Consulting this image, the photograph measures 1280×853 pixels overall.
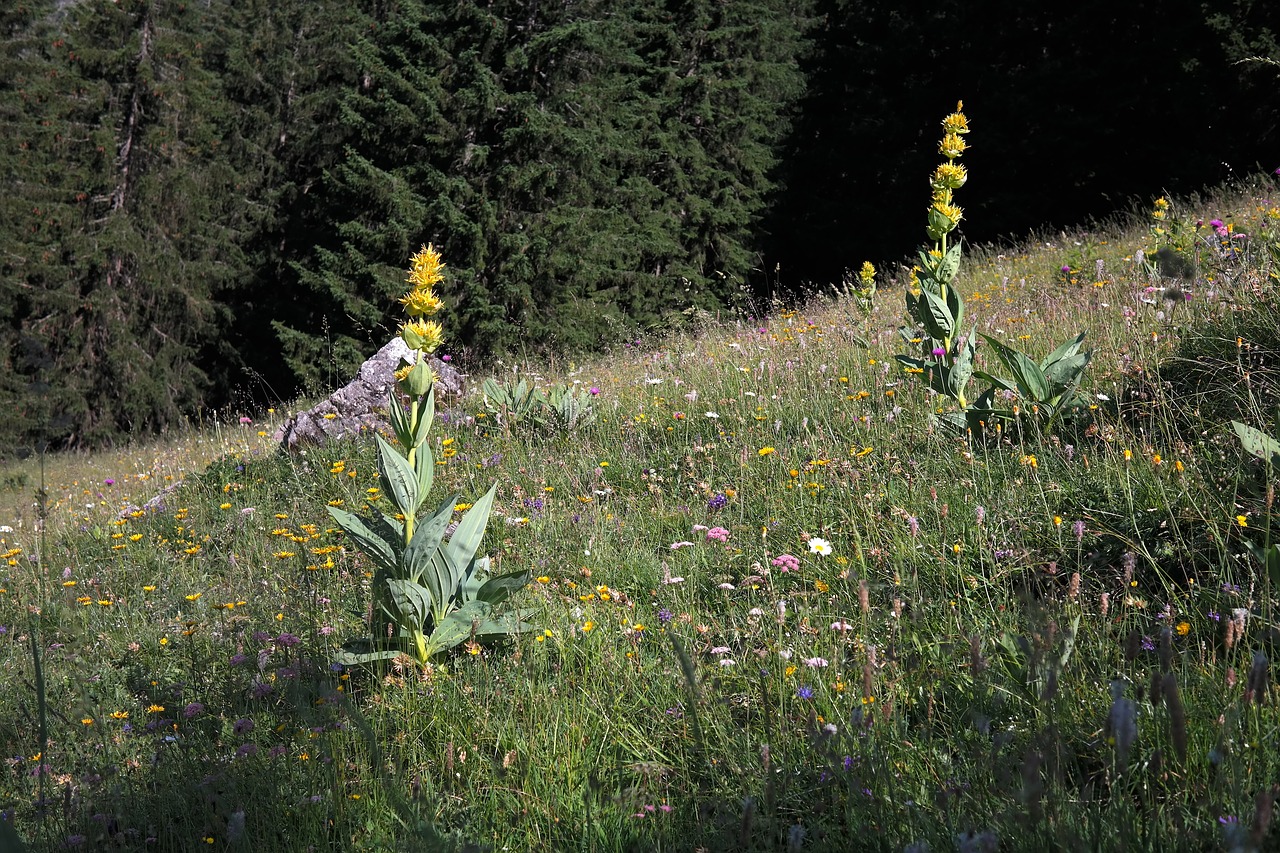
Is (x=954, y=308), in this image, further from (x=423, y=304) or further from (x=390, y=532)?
(x=390, y=532)

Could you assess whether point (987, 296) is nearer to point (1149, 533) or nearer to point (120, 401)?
point (1149, 533)

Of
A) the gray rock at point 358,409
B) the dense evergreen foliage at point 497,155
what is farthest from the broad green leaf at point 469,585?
the dense evergreen foliage at point 497,155

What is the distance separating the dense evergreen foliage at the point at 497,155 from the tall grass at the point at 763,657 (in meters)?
10.6

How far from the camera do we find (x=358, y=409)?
6.75 metres

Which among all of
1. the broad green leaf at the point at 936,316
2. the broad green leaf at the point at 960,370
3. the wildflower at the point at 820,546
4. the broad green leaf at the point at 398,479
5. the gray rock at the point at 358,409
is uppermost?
the broad green leaf at the point at 936,316

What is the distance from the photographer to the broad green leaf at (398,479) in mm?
2318

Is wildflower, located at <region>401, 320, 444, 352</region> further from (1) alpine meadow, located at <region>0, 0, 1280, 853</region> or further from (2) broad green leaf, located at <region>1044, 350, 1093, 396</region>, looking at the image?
(2) broad green leaf, located at <region>1044, 350, 1093, 396</region>

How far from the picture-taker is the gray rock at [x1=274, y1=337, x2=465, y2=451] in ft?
20.5

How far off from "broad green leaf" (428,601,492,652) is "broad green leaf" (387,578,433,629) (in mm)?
60

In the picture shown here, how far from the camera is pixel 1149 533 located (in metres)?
2.36

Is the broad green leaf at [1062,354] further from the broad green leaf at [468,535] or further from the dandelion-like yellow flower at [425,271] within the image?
the dandelion-like yellow flower at [425,271]

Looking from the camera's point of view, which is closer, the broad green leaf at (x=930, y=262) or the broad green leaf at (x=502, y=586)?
the broad green leaf at (x=502, y=586)

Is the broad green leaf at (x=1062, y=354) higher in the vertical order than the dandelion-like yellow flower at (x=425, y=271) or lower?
lower

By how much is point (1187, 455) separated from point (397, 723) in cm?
248
